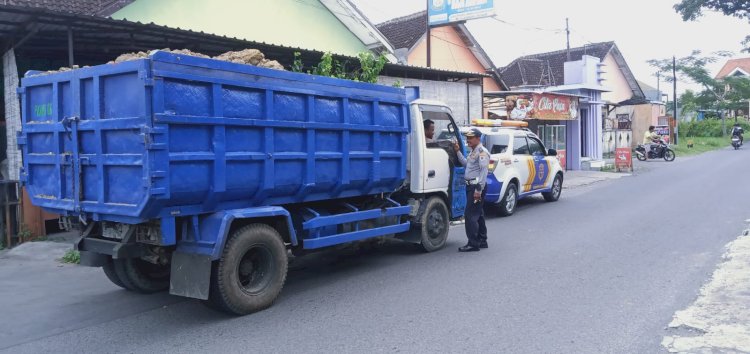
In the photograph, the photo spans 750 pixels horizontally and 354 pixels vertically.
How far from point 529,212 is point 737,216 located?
3910mm

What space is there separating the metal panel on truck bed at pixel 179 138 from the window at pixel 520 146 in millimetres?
6454

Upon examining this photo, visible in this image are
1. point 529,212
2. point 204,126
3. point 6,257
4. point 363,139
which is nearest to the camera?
point 204,126

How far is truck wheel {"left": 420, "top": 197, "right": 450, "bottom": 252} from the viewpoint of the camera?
8344 mm

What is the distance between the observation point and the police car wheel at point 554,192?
14523 millimetres

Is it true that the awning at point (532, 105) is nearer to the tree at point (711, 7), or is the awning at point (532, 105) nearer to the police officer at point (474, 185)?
the tree at point (711, 7)

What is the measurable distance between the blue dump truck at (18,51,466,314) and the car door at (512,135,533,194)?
605 cm

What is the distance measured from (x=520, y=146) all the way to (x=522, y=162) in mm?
361

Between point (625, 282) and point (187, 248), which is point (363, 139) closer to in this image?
point (187, 248)

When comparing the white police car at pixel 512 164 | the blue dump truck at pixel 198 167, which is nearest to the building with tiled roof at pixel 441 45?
the white police car at pixel 512 164

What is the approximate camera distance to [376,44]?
1802 centimetres

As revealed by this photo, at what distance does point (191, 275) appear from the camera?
17.6 feet

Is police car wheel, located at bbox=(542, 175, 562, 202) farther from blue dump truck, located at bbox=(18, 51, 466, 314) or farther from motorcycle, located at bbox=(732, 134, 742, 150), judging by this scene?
motorcycle, located at bbox=(732, 134, 742, 150)

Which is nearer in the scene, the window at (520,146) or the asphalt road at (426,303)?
the asphalt road at (426,303)

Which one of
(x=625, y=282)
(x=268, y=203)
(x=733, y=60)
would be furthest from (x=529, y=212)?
(x=733, y=60)
